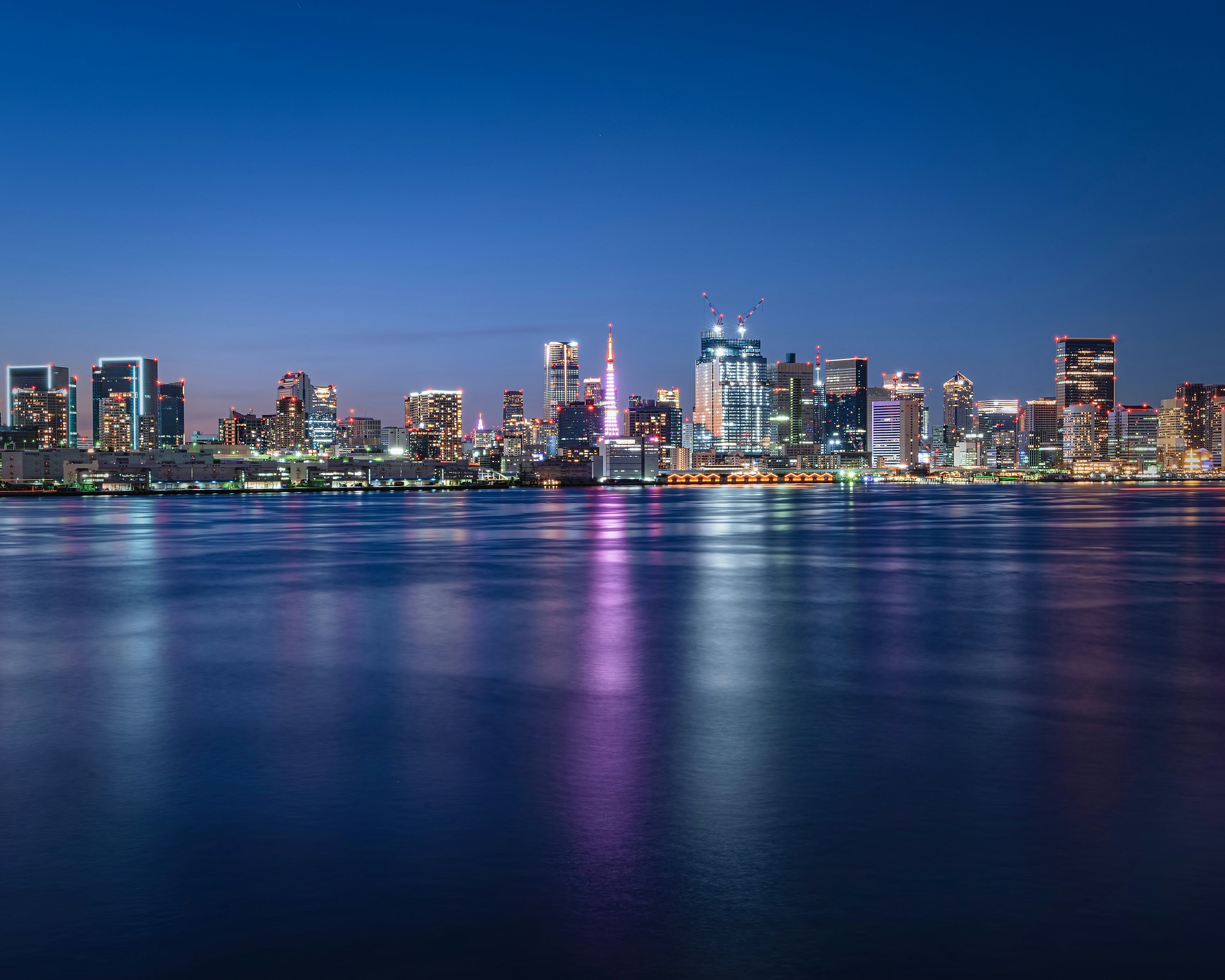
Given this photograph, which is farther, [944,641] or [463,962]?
[944,641]

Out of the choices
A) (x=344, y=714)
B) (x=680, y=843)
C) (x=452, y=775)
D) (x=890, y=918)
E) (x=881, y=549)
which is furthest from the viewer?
(x=881, y=549)

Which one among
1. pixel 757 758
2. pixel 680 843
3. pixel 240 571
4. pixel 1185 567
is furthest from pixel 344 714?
pixel 1185 567

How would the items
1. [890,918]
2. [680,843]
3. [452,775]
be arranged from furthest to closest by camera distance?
[452,775]
[680,843]
[890,918]

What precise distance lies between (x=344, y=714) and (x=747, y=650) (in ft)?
29.4

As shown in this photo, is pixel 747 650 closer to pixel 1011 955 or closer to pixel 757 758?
pixel 757 758

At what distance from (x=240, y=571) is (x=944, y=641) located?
2734 centimetres

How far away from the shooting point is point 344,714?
47.0ft

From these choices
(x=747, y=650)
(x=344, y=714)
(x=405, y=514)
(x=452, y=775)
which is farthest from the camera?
(x=405, y=514)

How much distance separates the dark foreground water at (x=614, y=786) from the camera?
687 centimetres

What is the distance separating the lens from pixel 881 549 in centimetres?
4900

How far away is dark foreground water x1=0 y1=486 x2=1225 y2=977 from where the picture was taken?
6.87m

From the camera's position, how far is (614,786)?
10.5 m

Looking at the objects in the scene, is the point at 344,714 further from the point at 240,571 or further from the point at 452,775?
the point at 240,571

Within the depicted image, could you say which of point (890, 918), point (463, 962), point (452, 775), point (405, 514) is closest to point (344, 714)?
point (452, 775)
